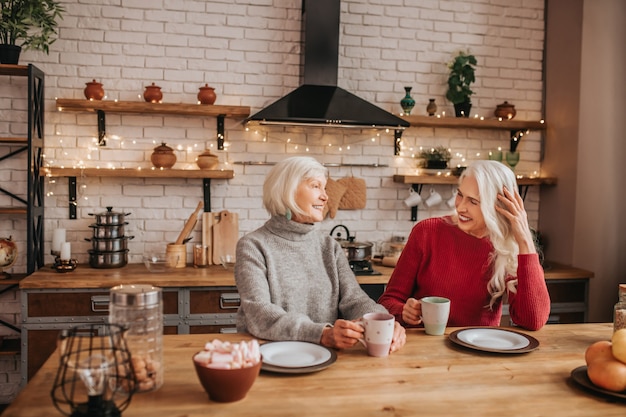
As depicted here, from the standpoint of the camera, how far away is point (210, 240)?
3.81 meters

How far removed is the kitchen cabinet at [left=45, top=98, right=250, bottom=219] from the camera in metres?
3.54

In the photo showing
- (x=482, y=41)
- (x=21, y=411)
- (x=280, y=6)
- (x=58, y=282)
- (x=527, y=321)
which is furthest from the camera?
(x=482, y=41)

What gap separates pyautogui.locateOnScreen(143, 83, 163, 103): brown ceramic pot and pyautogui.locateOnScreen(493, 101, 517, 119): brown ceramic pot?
241cm

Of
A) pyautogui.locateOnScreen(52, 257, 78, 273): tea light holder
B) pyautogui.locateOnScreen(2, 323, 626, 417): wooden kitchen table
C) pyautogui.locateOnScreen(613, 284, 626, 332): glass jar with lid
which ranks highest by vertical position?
pyautogui.locateOnScreen(613, 284, 626, 332): glass jar with lid

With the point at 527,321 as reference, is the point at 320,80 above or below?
above

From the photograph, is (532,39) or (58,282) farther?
(532,39)

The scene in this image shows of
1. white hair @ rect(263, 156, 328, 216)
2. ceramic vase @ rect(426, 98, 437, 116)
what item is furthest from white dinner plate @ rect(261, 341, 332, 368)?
ceramic vase @ rect(426, 98, 437, 116)

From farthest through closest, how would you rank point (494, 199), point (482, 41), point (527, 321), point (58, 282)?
point (482, 41) < point (58, 282) < point (494, 199) < point (527, 321)

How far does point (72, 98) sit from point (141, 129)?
0.47m

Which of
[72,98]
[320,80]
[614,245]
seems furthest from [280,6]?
[614,245]

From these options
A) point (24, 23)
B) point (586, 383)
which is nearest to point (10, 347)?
point (24, 23)

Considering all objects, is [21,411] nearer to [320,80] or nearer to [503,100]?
[320,80]

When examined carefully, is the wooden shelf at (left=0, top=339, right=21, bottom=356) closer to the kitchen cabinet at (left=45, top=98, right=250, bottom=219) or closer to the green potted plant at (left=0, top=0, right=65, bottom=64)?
the kitchen cabinet at (left=45, top=98, right=250, bottom=219)

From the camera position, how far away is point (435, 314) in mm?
1823
